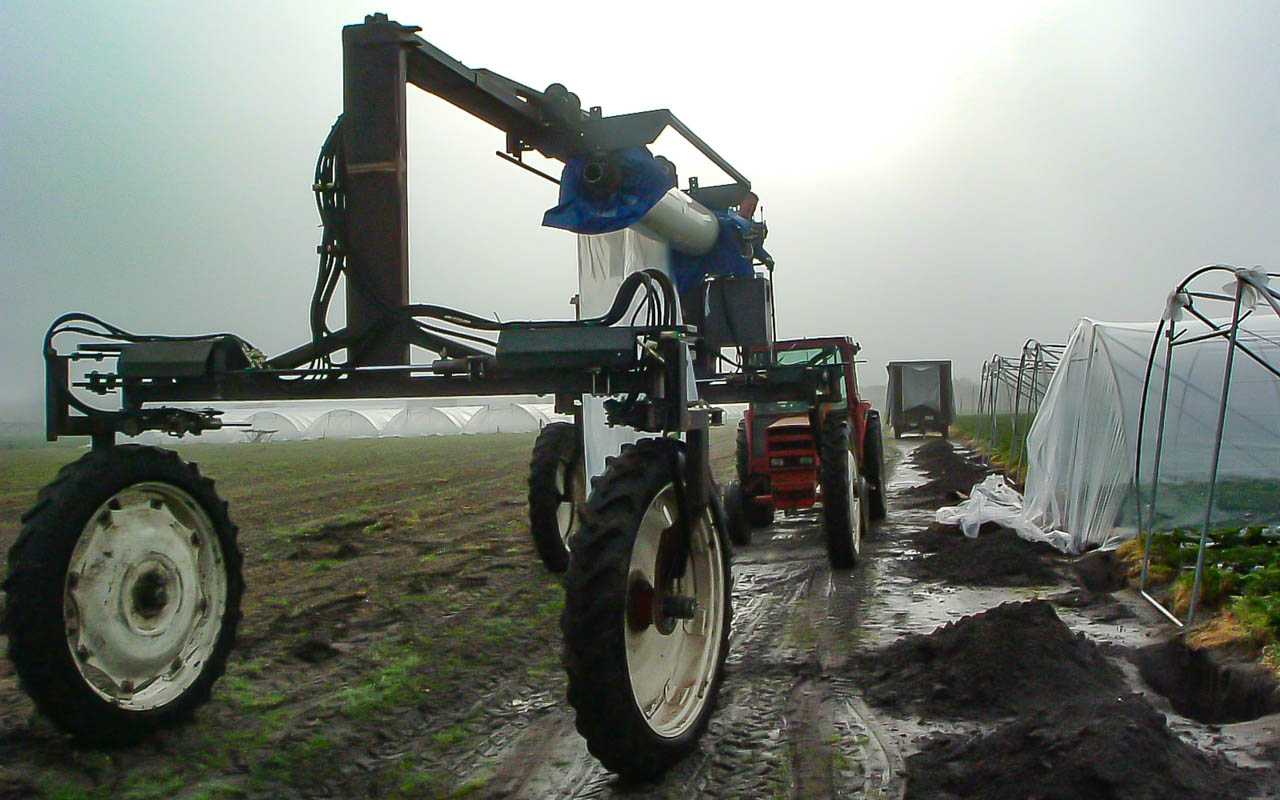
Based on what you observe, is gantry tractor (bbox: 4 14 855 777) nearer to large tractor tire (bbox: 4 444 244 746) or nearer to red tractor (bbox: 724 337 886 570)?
large tractor tire (bbox: 4 444 244 746)

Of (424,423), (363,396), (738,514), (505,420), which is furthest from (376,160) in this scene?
(505,420)

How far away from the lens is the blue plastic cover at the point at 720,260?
8.21 m

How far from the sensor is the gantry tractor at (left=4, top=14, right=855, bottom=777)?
3.40 m

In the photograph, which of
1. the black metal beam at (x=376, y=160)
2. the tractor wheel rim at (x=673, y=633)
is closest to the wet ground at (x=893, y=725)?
the tractor wheel rim at (x=673, y=633)

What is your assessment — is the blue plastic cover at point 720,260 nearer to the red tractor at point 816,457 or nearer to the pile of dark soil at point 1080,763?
the red tractor at point 816,457

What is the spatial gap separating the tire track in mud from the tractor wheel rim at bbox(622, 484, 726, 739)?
0.28 meters

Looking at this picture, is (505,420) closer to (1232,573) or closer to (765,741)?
(1232,573)

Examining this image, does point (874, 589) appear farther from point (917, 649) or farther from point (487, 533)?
point (487, 533)

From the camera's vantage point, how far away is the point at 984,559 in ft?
29.0

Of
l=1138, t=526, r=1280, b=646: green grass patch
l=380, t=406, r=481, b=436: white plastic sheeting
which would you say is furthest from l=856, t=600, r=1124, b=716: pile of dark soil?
l=380, t=406, r=481, b=436: white plastic sheeting

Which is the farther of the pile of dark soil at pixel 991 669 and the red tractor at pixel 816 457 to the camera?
the red tractor at pixel 816 457

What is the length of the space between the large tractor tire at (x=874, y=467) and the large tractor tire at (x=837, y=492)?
219cm

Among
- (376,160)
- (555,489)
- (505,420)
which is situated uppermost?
(376,160)

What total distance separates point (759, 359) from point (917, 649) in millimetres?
4837
